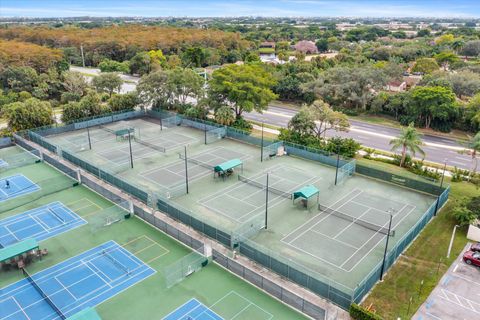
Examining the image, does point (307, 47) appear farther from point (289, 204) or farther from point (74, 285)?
point (74, 285)

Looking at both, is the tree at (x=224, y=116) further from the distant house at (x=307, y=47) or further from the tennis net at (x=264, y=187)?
the distant house at (x=307, y=47)

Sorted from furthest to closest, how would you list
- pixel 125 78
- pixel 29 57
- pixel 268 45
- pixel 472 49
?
pixel 268 45 → pixel 472 49 → pixel 125 78 → pixel 29 57

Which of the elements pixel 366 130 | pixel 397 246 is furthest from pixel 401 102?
pixel 397 246

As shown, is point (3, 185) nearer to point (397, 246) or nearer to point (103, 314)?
point (103, 314)

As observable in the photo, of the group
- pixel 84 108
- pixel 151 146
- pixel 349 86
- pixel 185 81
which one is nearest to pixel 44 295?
pixel 151 146

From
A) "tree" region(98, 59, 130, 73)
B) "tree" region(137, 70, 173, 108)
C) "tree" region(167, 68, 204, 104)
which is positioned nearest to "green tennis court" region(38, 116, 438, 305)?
"tree" region(167, 68, 204, 104)
